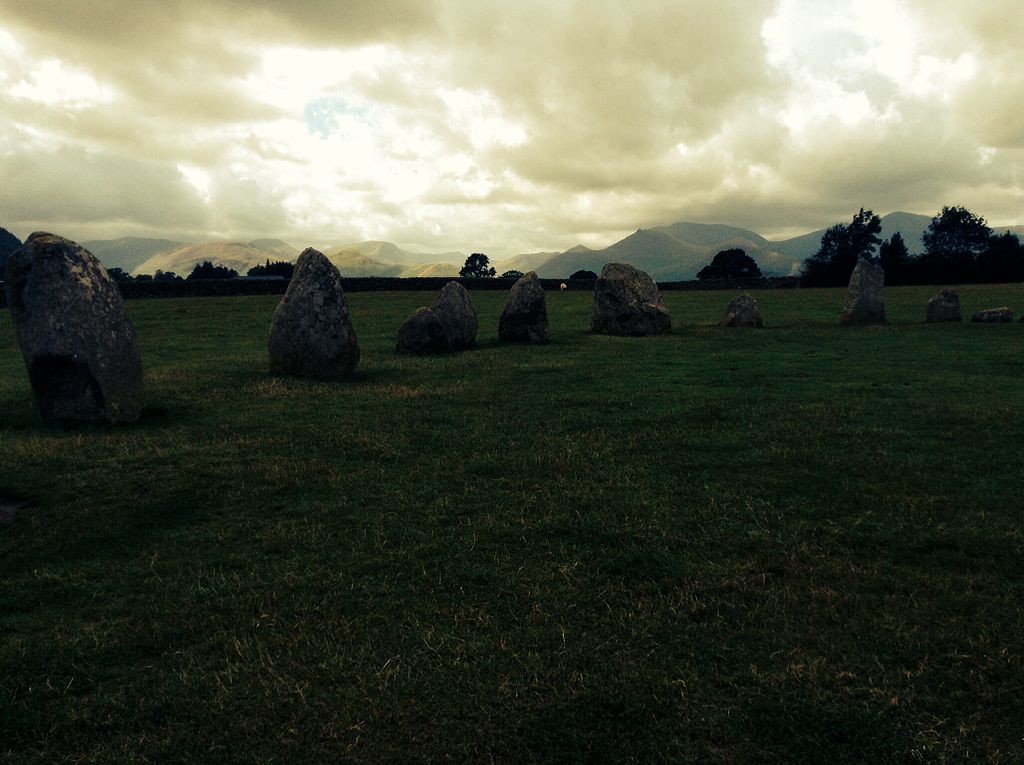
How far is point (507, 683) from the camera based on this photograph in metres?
4.07

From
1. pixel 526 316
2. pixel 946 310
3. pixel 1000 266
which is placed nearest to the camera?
pixel 526 316

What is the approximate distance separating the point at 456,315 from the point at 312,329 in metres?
5.98

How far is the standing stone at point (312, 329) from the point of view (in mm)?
14875

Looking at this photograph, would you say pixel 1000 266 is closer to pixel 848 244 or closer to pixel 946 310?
pixel 848 244

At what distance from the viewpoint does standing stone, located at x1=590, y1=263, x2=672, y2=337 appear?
2498 centimetres

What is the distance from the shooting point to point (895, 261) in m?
72.9

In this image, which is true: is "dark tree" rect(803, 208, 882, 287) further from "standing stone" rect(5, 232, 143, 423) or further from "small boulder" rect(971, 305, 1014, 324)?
"standing stone" rect(5, 232, 143, 423)

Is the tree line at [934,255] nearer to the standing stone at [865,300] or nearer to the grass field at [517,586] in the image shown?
the standing stone at [865,300]

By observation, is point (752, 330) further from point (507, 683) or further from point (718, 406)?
point (507, 683)

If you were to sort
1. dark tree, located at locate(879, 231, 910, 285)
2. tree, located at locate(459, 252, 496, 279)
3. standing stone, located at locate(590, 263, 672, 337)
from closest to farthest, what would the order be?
standing stone, located at locate(590, 263, 672, 337) < dark tree, located at locate(879, 231, 910, 285) < tree, located at locate(459, 252, 496, 279)

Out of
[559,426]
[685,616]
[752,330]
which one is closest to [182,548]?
[685,616]

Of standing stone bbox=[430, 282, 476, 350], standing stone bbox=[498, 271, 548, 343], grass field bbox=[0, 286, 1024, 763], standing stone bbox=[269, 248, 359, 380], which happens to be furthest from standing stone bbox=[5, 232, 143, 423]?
standing stone bbox=[498, 271, 548, 343]

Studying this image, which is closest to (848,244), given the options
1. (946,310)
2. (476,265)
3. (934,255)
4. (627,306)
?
(934,255)

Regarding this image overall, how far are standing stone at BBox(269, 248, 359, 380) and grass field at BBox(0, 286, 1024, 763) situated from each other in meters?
3.70
